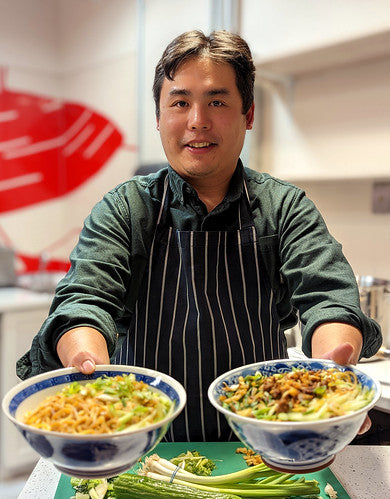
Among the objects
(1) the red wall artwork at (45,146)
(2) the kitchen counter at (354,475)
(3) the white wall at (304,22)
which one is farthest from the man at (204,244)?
(1) the red wall artwork at (45,146)

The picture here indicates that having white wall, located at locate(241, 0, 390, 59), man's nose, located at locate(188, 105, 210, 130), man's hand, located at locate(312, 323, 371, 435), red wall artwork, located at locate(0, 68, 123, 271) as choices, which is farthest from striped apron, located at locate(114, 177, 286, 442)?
red wall artwork, located at locate(0, 68, 123, 271)

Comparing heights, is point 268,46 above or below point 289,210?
above

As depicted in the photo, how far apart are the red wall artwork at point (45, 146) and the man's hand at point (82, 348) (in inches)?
138

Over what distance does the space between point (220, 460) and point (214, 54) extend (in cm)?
99

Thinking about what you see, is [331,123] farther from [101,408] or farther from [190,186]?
[101,408]

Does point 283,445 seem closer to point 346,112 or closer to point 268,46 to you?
point 346,112

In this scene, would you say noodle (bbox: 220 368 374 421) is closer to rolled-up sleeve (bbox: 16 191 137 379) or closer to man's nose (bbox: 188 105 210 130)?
rolled-up sleeve (bbox: 16 191 137 379)

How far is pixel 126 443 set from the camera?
0.81 m

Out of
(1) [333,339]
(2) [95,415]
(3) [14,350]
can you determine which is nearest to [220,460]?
(1) [333,339]

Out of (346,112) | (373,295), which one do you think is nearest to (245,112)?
(373,295)

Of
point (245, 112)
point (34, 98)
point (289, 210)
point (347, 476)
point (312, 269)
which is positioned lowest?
point (347, 476)

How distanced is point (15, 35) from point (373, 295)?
12.0 ft

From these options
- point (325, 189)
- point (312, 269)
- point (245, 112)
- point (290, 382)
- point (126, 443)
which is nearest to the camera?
point (126, 443)

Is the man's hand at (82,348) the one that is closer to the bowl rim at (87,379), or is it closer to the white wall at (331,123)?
the bowl rim at (87,379)
